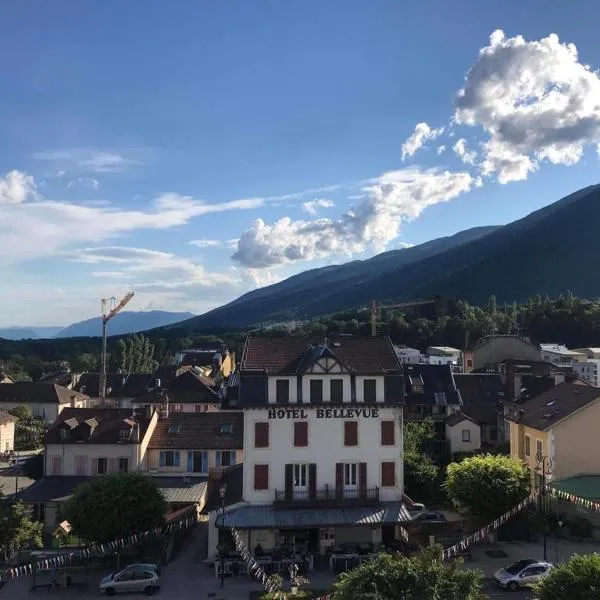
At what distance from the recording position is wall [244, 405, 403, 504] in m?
36.9

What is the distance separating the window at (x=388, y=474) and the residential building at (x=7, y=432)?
52287 mm

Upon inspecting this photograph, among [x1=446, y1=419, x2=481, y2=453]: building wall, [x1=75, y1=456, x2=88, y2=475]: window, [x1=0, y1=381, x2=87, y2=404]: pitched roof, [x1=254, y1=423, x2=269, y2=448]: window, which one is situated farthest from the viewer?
[x1=0, y1=381, x2=87, y2=404]: pitched roof

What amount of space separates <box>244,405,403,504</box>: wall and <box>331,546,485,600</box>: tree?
1696 centimetres

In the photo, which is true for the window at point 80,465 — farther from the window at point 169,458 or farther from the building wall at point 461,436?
the building wall at point 461,436

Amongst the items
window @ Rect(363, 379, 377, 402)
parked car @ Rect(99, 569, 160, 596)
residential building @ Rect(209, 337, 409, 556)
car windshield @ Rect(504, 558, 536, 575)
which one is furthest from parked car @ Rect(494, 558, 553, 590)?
parked car @ Rect(99, 569, 160, 596)

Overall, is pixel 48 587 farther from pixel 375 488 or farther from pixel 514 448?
pixel 514 448

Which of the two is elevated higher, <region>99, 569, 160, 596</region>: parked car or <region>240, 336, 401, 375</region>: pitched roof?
<region>240, 336, 401, 375</region>: pitched roof

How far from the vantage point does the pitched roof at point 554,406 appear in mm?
40116

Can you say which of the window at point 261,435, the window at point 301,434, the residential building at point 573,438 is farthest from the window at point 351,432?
the residential building at point 573,438

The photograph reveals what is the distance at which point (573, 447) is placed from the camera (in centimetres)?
3947

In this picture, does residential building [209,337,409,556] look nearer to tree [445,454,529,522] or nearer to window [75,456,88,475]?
→ tree [445,454,529,522]

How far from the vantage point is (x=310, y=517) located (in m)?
35.2

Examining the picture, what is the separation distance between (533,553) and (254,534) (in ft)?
51.0

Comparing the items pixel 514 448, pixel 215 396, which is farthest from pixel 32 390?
pixel 514 448
